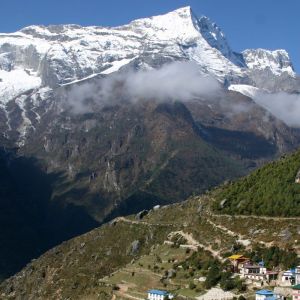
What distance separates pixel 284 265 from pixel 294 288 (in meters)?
19.2

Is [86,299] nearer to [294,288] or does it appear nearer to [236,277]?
[236,277]

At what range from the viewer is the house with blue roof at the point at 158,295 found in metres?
160

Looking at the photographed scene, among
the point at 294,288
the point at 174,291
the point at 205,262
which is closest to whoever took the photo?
the point at 294,288

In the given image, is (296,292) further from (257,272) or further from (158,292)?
(158,292)

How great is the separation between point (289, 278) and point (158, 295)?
99.9 feet

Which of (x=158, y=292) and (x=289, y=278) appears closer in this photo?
(x=289, y=278)

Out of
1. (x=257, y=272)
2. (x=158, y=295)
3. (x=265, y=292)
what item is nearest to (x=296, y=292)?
(x=265, y=292)

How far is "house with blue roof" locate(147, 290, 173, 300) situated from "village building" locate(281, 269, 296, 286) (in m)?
25.6

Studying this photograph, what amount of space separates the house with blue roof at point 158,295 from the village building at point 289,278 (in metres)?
25.6

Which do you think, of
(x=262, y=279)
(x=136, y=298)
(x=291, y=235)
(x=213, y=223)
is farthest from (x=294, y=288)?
(x=213, y=223)

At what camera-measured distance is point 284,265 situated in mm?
157625

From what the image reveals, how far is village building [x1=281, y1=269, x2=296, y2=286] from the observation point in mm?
148875

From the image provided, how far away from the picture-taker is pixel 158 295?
16150 cm

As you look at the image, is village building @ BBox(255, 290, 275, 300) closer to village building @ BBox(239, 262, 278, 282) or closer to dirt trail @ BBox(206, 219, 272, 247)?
village building @ BBox(239, 262, 278, 282)
